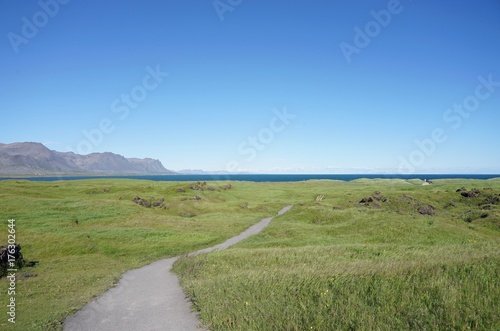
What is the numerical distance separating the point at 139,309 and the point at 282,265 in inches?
461

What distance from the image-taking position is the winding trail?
612 inches

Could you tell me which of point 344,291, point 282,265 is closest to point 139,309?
point 344,291

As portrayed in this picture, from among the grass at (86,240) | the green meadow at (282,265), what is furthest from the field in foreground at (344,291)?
the grass at (86,240)

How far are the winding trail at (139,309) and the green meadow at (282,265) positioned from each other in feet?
A: 2.45

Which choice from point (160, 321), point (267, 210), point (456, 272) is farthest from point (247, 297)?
point (267, 210)

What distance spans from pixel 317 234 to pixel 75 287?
3148 centimetres

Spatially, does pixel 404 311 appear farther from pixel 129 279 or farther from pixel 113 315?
pixel 129 279

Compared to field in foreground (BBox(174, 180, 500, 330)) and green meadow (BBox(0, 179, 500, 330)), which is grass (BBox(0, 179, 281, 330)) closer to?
green meadow (BBox(0, 179, 500, 330))

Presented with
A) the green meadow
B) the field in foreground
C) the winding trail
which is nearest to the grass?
the green meadow

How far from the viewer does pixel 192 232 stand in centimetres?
4806

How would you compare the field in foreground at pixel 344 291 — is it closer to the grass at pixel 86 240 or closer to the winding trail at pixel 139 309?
the winding trail at pixel 139 309

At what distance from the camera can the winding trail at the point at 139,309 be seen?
15.6 metres

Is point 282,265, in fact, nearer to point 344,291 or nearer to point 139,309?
point 344,291

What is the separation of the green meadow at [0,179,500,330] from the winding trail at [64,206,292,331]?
747 millimetres
